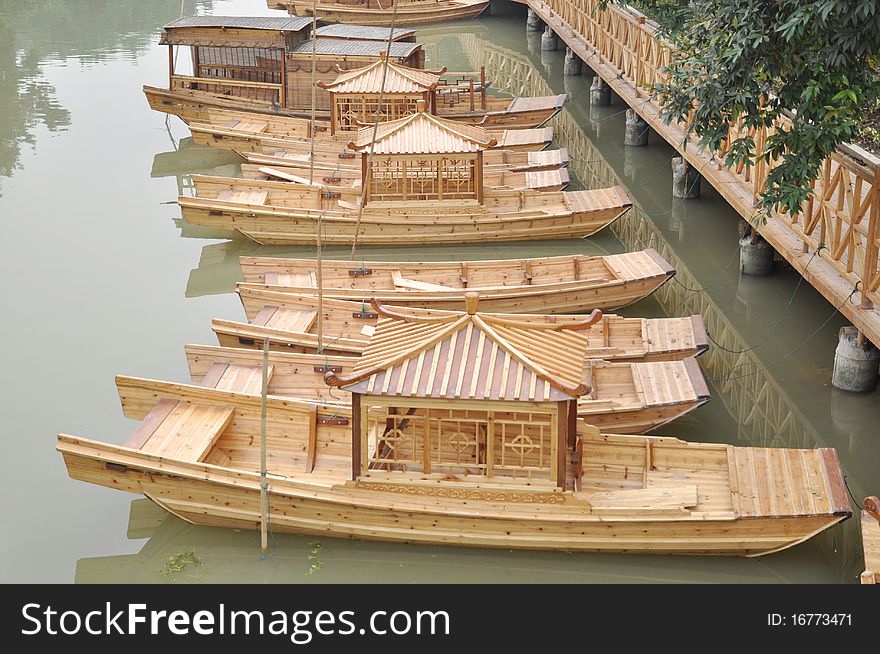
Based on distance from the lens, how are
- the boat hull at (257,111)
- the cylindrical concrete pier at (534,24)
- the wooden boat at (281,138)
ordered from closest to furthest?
the wooden boat at (281,138) < the boat hull at (257,111) < the cylindrical concrete pier at (534,24)

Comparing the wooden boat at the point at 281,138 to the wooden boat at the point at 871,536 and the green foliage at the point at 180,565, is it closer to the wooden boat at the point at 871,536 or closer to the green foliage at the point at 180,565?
the green foliage at the point at 180,565

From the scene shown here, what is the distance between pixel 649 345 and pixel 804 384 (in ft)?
7.70

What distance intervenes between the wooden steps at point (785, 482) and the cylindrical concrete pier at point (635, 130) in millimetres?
15158

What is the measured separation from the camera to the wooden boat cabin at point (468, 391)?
34.8ft

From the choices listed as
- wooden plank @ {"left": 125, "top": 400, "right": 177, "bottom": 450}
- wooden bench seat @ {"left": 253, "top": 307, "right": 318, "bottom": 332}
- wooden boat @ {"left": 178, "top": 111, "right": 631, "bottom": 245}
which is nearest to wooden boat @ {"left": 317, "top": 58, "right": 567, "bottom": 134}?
wooden boat @ {"left": 178, "top": 111, "right": 631, "bottom": 245}

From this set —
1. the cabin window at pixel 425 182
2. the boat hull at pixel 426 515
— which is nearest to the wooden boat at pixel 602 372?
the boat hull at pixel 426 515

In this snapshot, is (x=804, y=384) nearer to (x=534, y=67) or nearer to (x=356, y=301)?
(x=356, y=301)

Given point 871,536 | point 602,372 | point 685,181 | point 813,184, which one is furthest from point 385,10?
point 871,536

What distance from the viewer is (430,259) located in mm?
19562

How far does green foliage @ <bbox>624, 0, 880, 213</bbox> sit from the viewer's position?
1000 cm

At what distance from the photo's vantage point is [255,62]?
87.3 ft

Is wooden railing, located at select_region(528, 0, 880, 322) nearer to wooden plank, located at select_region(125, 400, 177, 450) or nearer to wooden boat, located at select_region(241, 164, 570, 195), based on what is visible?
wooden boat, located at select_region(241, 164, 570, 195)

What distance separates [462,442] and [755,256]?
27.4 feet

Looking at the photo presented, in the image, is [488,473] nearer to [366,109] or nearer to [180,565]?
[180,565]
